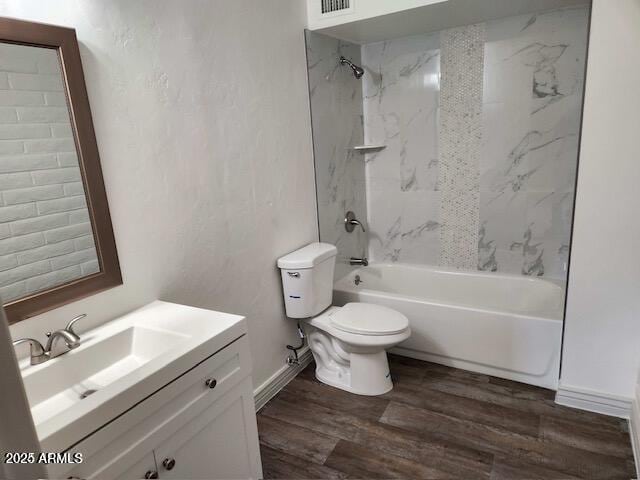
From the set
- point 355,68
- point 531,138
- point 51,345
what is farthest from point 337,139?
point 51,345

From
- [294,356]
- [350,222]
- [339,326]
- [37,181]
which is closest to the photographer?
[37,181]

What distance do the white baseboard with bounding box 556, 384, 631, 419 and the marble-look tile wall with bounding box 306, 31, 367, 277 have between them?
155 centimetres

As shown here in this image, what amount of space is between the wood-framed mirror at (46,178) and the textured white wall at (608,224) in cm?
210

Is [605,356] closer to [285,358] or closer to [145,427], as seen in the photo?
[285,358]

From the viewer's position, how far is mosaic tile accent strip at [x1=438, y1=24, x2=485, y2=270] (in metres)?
2.93

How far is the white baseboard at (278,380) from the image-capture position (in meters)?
2.44

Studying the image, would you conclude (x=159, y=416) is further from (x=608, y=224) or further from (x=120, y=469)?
(x=608, y=224)

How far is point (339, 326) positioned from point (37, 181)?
1.60m

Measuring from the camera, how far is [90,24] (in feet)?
5.06

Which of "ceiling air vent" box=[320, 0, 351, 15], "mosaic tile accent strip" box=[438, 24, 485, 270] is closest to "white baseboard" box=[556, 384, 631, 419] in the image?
"mosaic tile accent strip" box=[438, 24, 485, 270]

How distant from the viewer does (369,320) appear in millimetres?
2475

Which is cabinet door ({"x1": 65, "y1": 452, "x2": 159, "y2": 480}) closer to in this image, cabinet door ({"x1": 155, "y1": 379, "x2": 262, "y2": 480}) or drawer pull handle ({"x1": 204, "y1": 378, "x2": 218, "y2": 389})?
cabinet door ({"x1": 155, "y1": 379, "x2": 262, "y2": 480})

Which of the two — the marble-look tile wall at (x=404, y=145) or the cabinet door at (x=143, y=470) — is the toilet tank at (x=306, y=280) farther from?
the cabinet door at (x=143, y=470)

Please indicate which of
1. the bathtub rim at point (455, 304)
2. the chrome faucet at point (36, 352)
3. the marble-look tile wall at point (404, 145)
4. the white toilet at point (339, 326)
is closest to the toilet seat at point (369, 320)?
the white toilet at point (339, 326)
